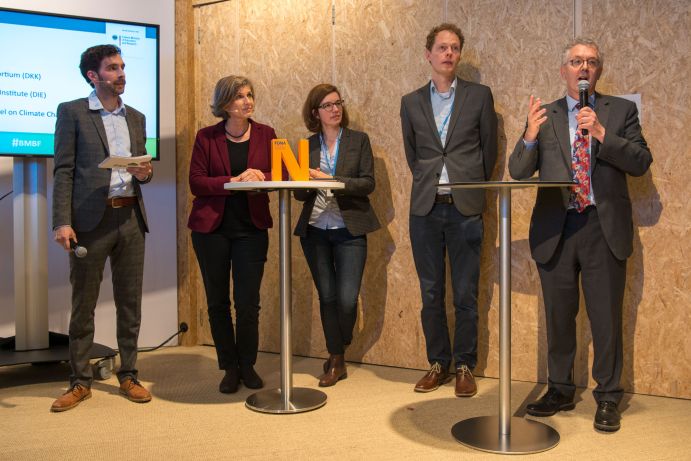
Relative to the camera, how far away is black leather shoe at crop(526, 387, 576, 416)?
10.3 feet

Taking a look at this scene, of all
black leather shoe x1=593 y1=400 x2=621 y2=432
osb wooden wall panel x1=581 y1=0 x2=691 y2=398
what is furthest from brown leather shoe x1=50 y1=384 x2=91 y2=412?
osb wooden wall panel x1=581 y1=0 x2=691 y2=398

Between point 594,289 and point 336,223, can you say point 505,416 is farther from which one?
point 336,223

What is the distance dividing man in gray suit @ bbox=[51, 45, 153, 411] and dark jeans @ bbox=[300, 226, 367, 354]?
0.90 m

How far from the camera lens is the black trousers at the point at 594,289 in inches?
119

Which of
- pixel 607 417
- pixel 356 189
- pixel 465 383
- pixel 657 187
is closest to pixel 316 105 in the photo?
pixel 356 189

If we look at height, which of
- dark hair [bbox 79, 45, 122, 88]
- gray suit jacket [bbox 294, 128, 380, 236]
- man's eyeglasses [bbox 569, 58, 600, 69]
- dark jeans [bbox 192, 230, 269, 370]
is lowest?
dark jeans [bbox 192, 230, 269, 370]

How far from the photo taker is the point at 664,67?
3.45m

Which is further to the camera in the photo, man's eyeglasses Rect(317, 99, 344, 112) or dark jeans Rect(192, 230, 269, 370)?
man's eyeglasses Rect(317, 99, 344, 112)

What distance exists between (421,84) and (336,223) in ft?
3.27

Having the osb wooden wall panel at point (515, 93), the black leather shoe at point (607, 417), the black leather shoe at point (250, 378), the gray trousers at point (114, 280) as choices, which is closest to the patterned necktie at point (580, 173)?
the osb wooden wall panel at point (515, 93)

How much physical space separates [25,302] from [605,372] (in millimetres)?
3126

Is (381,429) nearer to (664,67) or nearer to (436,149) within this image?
(436,149)

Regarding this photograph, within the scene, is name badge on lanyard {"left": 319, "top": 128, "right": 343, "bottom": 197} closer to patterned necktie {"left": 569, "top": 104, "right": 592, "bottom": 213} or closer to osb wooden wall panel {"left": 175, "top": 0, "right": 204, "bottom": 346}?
patterned necktie {"left": 569, "top": 104, "right": 592, "bottom": 213}

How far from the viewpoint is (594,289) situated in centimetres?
306
